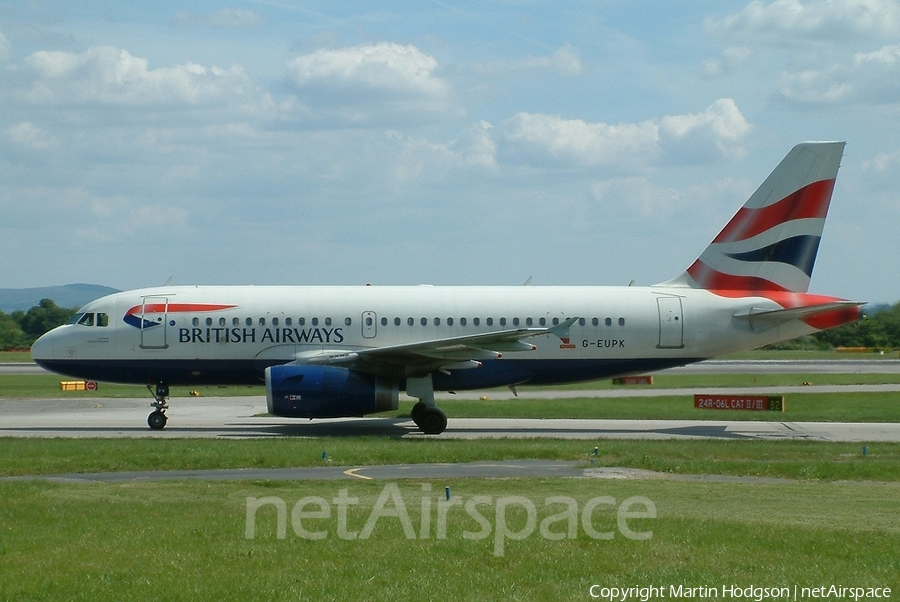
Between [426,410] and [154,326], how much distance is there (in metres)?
8.05

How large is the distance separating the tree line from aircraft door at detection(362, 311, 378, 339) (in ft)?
133

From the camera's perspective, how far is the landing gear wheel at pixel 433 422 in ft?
93.8

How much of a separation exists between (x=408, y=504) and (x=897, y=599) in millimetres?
6996

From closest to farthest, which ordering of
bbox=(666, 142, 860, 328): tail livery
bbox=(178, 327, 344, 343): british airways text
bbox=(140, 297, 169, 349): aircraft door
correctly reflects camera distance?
1. bbox=(178, 327, 344, 343): british airways text
2. bbox=(140, 297, 169, 349): aircraft door
3. bbox=(666, 142, 860, 328): tail livery

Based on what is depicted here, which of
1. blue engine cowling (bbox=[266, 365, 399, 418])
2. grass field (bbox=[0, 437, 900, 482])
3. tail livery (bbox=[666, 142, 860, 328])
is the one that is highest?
tail livery (bbox=[666, 142, 860, 328])

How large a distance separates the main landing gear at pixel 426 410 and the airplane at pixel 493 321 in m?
0.03

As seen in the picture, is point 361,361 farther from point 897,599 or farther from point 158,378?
point 897,599

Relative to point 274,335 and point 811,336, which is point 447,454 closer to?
point 274,335

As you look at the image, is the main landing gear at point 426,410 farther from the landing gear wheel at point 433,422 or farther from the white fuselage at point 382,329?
the white fuselage at point 382,329

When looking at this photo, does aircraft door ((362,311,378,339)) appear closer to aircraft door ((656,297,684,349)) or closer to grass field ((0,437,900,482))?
grass field ((0,437,900,482))

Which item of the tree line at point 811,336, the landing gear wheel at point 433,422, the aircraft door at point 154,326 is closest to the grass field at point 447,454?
the landing gear wheel at point 433,422

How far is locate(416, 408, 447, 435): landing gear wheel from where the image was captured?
2858 centimetres

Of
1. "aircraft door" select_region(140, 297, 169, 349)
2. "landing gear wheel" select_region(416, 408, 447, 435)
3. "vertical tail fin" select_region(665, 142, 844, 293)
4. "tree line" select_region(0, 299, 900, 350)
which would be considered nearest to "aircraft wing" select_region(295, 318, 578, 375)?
"landing gear wheel" select_region(416, 408, 447, 435)

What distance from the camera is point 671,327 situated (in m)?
30.1
